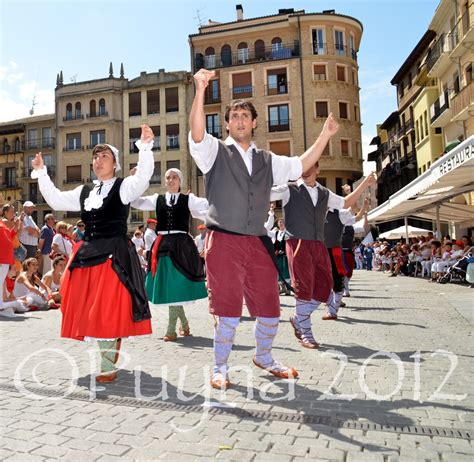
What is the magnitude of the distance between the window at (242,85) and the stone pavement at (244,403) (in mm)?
37396

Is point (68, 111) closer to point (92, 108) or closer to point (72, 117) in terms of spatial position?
point (72, 117)

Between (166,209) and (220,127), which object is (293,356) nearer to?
(166,209)

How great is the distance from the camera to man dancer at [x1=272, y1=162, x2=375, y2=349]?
17.4ft

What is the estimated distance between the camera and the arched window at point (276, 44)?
135 feet

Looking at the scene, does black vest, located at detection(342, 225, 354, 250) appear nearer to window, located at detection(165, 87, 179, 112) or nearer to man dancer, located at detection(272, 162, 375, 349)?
man dancer, located at detection(272, 162, 375, 349)

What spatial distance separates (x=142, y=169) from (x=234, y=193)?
35.1 inches

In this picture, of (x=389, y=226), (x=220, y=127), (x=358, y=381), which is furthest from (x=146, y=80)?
(x=358, y=381)

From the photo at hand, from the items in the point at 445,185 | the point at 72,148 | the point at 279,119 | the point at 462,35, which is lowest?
the point at 445,185

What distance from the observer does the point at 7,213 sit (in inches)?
404

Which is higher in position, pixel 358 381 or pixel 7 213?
pixel 7 213

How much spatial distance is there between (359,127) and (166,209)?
3800cm

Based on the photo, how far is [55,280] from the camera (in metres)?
11.0

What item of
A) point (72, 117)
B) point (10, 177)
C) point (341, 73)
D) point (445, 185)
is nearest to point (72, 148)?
point (72, 117)

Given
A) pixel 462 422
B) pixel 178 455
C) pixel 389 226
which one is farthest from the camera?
pixel 389 226
